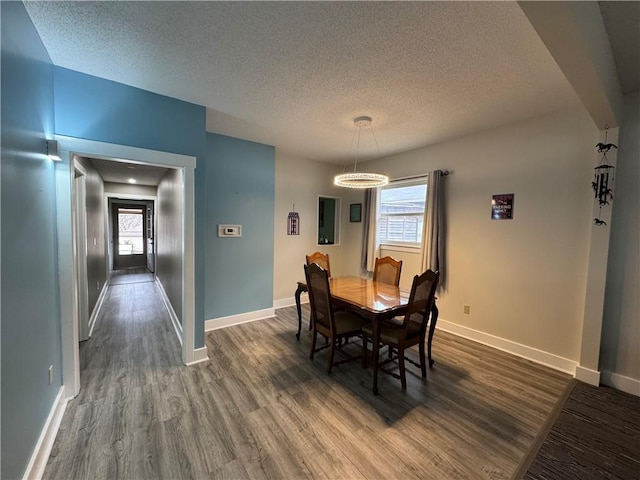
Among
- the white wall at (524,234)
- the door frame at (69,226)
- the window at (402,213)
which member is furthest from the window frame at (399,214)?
the door frame at (69,226)

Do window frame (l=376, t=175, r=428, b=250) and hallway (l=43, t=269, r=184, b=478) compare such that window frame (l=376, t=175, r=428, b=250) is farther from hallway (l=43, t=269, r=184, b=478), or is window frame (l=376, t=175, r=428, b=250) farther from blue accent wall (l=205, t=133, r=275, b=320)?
hallway (l=43, t=269, r=184, b=478)

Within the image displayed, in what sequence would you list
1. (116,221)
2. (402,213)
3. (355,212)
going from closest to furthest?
(402,213), (355,212), (116,221)

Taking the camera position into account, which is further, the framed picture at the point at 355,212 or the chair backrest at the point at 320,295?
the framed picture at the point at 355,212

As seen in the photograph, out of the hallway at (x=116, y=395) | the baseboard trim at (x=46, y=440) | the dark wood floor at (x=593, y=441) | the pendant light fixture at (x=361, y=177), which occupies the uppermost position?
the pendant light fixture at (x=361, y=177)

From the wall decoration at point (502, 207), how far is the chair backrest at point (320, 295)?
7.26ft

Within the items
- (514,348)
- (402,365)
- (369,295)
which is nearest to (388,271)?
(369,295)

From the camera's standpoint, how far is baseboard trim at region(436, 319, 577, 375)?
2697mm

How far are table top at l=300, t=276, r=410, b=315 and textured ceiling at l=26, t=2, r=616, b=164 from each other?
1.90 metres

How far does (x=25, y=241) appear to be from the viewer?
1500mm

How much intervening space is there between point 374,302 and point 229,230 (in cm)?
231

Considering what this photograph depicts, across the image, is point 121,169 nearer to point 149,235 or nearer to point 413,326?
point 149,235

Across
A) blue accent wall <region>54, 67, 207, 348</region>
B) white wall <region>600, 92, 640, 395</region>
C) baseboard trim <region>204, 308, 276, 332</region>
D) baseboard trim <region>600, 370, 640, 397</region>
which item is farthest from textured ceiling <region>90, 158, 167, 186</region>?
baseboard trim <region>600, 370, 640, 397</region>

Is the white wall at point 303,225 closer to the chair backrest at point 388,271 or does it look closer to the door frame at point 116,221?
the chair backrest at point 388,271

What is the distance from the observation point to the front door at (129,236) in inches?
323
